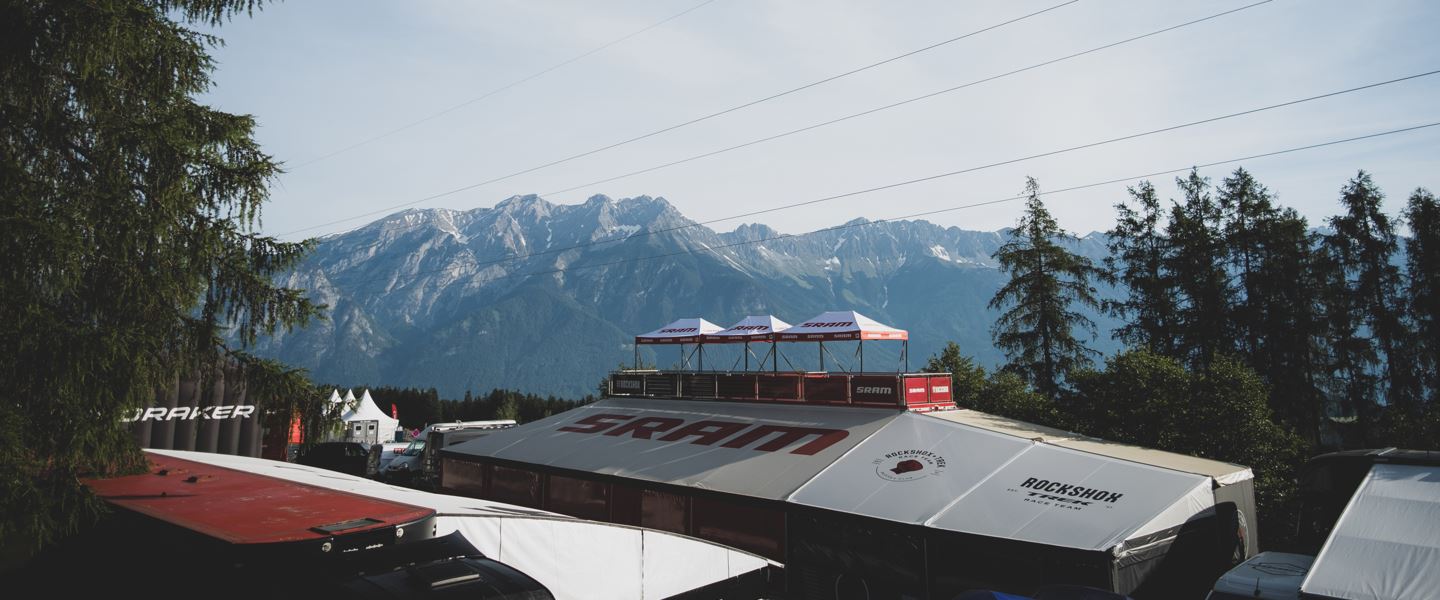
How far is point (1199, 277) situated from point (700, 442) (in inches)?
963

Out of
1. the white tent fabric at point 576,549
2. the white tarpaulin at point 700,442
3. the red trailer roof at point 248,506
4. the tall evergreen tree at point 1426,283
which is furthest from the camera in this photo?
the tall evergreen tree at point 1426,283

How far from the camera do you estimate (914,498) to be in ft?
42.4

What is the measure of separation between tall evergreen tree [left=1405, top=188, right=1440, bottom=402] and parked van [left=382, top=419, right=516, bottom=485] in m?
35.6

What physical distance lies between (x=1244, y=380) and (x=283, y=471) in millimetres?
20461

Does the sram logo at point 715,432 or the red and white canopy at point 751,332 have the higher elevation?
the red and white canopy at point 751,332

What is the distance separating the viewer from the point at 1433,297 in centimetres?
2519

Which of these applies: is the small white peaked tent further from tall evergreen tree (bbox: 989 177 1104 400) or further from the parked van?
tall evergreen tree (bbox: 989 177 1104 400)

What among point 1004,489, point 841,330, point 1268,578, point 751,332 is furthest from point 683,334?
point 1268,578

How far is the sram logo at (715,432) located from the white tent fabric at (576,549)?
6.11 meters

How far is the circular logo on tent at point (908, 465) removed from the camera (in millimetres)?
13867

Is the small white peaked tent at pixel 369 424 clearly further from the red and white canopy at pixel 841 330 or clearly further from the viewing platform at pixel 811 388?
the red and white canopy at pixel 841 330

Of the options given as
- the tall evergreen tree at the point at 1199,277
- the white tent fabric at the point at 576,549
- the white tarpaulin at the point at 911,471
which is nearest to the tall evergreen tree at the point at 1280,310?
the tall evergreen tree at the point at 1199,277

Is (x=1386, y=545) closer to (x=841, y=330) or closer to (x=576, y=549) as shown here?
(x=576, y=549)

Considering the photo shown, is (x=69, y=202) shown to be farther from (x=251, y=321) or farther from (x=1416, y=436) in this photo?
(x=1416, y=436)
